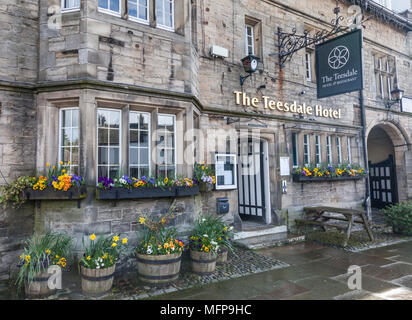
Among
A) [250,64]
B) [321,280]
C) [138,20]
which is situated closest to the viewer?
[321,280]

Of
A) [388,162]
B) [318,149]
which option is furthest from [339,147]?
[388,162]

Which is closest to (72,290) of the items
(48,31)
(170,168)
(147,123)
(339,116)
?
(170,168)

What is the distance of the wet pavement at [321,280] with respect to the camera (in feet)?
14.1

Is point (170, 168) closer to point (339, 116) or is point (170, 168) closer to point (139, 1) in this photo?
point (139, 1)

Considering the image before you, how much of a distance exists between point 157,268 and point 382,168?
12.8 meters

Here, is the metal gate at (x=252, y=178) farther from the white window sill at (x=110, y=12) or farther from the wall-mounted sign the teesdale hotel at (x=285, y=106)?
the white window sill at (x=110, y=12)

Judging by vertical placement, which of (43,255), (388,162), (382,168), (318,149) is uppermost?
(318,149)

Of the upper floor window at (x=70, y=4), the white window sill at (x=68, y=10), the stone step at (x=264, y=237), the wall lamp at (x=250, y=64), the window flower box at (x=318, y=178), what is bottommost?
the stone step at (x=264, y=237)

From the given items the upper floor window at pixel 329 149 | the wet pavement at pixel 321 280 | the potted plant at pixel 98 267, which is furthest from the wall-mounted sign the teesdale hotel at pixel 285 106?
the potted plant at pixel 98 267

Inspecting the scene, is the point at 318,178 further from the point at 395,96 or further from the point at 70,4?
the point at 70,4

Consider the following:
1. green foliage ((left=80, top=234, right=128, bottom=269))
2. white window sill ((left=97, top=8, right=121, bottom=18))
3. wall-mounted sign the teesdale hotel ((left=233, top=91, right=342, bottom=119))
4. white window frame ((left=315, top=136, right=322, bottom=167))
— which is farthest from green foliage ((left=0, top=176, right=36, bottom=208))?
white window frame ((left=315, top=136, right=322, bottom=167))

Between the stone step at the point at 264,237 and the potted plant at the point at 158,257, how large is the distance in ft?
8.51

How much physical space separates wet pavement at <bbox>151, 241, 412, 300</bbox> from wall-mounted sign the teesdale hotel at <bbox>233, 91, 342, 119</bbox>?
160 inches

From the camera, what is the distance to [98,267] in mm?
4203
